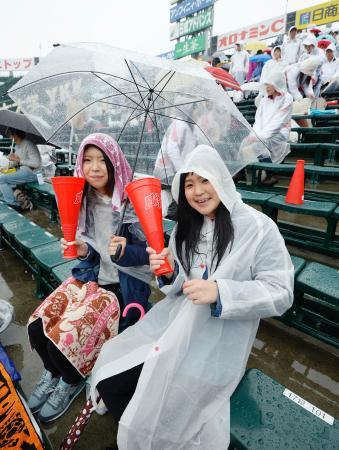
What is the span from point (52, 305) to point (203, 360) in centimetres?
108

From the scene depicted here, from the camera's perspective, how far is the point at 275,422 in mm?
1185

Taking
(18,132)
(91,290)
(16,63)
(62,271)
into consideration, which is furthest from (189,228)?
(16,63)

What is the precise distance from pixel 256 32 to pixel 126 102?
3161 centimetres

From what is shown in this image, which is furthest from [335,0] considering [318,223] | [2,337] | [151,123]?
[2,337]

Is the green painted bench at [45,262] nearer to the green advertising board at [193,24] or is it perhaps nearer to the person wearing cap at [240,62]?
the person wearing cap at [240,62]

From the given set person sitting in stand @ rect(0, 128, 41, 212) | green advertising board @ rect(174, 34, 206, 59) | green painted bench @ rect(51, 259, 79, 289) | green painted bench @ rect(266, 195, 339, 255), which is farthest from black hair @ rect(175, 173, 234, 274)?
green advertising board @ rect(174, 34, 206, 59)

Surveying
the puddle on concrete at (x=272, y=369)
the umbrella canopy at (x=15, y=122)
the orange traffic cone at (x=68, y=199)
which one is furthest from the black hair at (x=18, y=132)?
the orange traffic cone at (x=68, y=199)

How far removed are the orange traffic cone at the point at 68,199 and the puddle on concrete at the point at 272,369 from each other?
1085 millimetres

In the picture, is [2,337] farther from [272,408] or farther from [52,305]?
[272,408]

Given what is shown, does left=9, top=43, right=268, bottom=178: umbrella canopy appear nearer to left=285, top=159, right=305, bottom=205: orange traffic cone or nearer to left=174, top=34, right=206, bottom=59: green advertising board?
left=285, top=159, right=305, bottom=205: orange traffic cone

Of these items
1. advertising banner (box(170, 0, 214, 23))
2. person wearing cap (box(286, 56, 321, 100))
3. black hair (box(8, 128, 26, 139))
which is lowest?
black hair (box(8, 128, 26, 139))

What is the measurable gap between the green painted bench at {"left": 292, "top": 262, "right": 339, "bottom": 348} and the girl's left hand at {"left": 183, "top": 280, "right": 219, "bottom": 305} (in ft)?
3.67

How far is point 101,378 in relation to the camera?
4.53 ft

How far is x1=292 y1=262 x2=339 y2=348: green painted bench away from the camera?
1.96m
